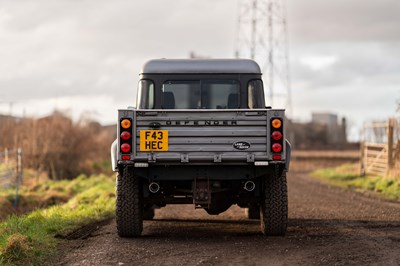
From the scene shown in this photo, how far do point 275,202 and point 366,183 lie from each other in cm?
1693

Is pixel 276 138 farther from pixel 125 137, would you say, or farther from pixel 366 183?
pixel 366 183

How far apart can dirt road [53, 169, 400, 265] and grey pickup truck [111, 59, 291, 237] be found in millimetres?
588

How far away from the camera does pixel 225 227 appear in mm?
13555

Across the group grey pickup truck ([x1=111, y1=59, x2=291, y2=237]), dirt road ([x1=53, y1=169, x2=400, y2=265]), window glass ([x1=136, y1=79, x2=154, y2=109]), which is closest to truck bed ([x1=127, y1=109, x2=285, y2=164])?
grey pickup truck ([x1=111, y1=59, x2=291, y2=237])

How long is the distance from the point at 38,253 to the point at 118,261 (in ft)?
4.24

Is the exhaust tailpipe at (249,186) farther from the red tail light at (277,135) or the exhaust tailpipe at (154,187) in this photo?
the exhaust tailpipe at (154,187)

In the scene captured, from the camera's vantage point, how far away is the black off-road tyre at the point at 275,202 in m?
11.5

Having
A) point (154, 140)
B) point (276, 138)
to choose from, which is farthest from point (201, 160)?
point (276, 138)

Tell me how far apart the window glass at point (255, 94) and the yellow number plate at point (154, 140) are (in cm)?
234

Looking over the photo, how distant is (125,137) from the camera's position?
10.9m

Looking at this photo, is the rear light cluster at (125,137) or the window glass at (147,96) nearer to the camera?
the rear light cluster at (125,137)

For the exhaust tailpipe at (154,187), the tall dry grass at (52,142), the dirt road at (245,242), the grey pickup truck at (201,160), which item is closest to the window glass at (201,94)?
the grey pickup truck at (201,160)

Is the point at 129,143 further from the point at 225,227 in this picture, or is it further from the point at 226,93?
the point at 225,227

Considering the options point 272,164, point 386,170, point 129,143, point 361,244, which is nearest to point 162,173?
point 129,143
